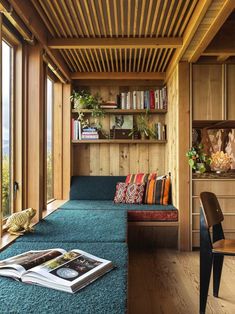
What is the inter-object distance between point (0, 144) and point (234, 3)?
1.96 m

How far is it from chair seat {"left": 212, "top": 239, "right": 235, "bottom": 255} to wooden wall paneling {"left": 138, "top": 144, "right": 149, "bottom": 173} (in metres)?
2.35

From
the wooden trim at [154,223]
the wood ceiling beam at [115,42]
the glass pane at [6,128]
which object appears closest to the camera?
the glass pane at [6,128]

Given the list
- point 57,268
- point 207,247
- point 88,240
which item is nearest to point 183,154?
point 207,247

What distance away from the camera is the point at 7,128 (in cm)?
280

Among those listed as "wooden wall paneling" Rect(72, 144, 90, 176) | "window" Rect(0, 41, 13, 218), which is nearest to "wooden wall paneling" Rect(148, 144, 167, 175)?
"wooden wall paneling" Rect(72, 144, 90, 176)

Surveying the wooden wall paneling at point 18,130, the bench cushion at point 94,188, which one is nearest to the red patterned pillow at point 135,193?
the bench cushion at point 94,188

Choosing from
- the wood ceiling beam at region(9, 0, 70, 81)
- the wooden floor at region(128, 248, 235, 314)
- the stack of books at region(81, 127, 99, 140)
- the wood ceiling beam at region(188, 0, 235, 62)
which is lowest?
the wooden floor at region(128, 248, 235, 314)

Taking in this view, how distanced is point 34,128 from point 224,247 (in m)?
1.92

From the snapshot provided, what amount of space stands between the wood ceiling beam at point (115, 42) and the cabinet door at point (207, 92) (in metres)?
0.68

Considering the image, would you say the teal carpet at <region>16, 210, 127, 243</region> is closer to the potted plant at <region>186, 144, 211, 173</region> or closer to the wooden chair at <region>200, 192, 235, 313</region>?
the wooden chair at <region>200, 192, 235, 313</region>

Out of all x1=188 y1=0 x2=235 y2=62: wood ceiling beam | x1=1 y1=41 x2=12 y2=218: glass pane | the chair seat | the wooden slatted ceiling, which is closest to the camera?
the chair seat

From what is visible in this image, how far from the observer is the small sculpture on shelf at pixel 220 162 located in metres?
3.78

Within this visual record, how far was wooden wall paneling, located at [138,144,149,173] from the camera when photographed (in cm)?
462

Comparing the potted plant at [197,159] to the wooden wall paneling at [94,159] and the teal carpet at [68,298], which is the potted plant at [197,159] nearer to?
the wooden wall paneling at [94,159]
